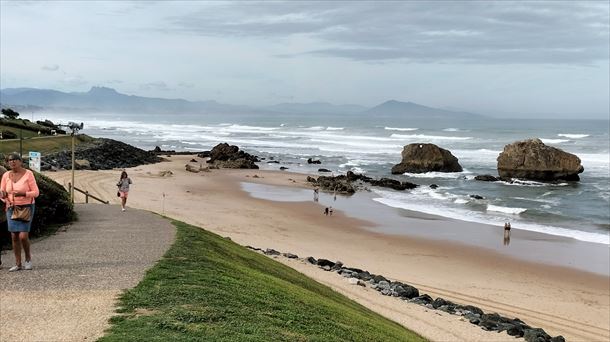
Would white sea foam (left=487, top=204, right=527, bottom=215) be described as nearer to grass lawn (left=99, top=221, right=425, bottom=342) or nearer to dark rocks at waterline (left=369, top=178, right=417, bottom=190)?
dark rocks at waterline (left=369, top=178, right=417, bottom=190)

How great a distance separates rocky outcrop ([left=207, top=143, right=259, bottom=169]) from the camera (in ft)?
167

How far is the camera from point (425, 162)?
4941cm

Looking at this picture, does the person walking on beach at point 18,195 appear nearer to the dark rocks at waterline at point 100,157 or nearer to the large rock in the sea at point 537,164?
the dark rocks at waterline at point 100,157

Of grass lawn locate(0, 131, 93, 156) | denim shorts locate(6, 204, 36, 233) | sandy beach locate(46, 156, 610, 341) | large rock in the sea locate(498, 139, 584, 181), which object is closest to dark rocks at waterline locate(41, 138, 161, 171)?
grass lawn locate(0, 131, 93, 156)

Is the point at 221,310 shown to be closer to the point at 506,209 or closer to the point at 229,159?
the point at 506,209

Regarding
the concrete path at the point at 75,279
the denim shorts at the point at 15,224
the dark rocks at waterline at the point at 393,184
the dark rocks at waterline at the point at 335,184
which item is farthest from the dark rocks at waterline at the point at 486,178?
the denim shorts at the point at 15,224

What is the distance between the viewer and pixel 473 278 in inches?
687

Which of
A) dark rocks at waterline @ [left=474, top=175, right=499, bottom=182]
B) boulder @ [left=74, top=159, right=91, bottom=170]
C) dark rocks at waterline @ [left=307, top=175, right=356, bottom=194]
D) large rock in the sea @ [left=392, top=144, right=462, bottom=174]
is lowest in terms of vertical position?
dark rocks at waterline @ [left=307, top=175, right=356, bottom=194]

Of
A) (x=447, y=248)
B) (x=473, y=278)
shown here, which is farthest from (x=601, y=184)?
(x=473, y=278)

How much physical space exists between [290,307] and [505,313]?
322 inches

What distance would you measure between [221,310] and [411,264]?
12731mm

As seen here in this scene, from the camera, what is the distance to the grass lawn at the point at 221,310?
6.37 m

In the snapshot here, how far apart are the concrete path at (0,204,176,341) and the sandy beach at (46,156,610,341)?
4388 mm

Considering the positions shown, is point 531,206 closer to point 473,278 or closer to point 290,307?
point 473,278
